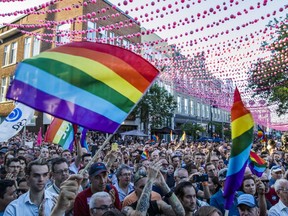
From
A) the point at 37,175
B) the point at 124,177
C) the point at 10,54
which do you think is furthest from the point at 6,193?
the point at 10,54

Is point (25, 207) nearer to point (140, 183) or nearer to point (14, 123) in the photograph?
point (140, 183)

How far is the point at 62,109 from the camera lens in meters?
3.00

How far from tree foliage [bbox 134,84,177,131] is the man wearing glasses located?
24039 millimetres

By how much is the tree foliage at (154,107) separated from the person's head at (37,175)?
24383mm

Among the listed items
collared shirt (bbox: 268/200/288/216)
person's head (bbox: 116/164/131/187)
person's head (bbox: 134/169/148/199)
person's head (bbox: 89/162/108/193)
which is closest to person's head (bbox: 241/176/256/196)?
collared shirt (bbox: 268/200/288/216)

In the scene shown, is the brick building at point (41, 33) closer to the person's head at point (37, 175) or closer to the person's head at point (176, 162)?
the person's head at point (176, 162)

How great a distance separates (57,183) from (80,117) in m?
1.87

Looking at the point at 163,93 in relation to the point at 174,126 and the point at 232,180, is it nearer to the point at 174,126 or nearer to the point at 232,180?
the point at 174,126

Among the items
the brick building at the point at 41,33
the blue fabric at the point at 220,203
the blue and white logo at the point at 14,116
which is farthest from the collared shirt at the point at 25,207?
the brick building at the point at 41,33

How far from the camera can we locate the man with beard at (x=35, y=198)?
3365 mm

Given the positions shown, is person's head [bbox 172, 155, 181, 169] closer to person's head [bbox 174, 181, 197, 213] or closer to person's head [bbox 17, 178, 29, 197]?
person's head [bbox 174, 181, 197, 213]

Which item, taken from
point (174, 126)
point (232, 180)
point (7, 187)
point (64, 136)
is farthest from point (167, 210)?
point (174, 126)

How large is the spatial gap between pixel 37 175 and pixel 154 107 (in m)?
25.6

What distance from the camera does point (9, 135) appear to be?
8.80 metres
